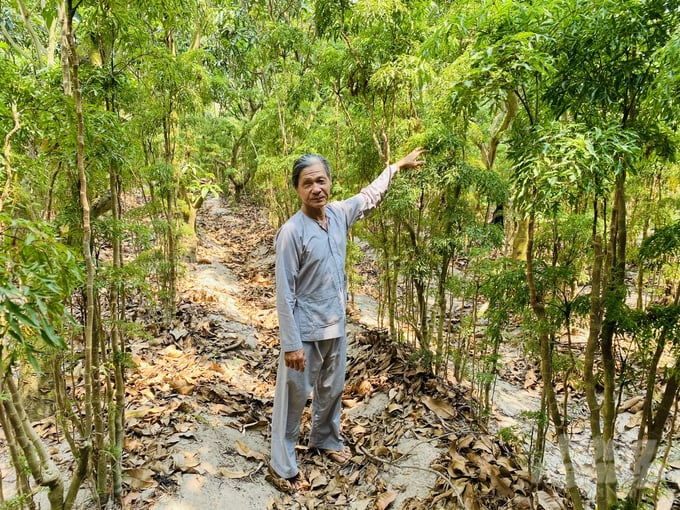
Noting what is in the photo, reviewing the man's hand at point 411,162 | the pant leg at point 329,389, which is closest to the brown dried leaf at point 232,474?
the pant leg at point 329,389

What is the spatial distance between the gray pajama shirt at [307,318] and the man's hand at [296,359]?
0.03 meters

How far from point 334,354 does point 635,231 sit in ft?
15.2

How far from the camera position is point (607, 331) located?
2.10 m

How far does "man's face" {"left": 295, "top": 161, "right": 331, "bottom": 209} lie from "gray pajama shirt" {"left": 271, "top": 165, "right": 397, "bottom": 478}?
0.14 meters

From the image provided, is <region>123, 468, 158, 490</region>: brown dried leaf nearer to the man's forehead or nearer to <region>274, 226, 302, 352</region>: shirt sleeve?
<region>274, 226, 302, 352</region>: shirt sleeve

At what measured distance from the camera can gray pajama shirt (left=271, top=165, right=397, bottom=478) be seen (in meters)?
2.78

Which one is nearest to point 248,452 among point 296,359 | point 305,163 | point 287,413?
point 287,413

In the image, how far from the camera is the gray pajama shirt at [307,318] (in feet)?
9.11

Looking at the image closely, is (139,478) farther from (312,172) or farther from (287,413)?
(312,172)

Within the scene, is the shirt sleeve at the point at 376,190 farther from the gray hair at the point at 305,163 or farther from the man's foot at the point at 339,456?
the man's foot at the point at 339,456

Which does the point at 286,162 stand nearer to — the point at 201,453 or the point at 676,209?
the point at 201,453

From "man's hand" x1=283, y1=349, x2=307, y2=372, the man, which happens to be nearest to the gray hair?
the man

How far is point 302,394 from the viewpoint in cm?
293

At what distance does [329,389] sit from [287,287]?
2.87ft
